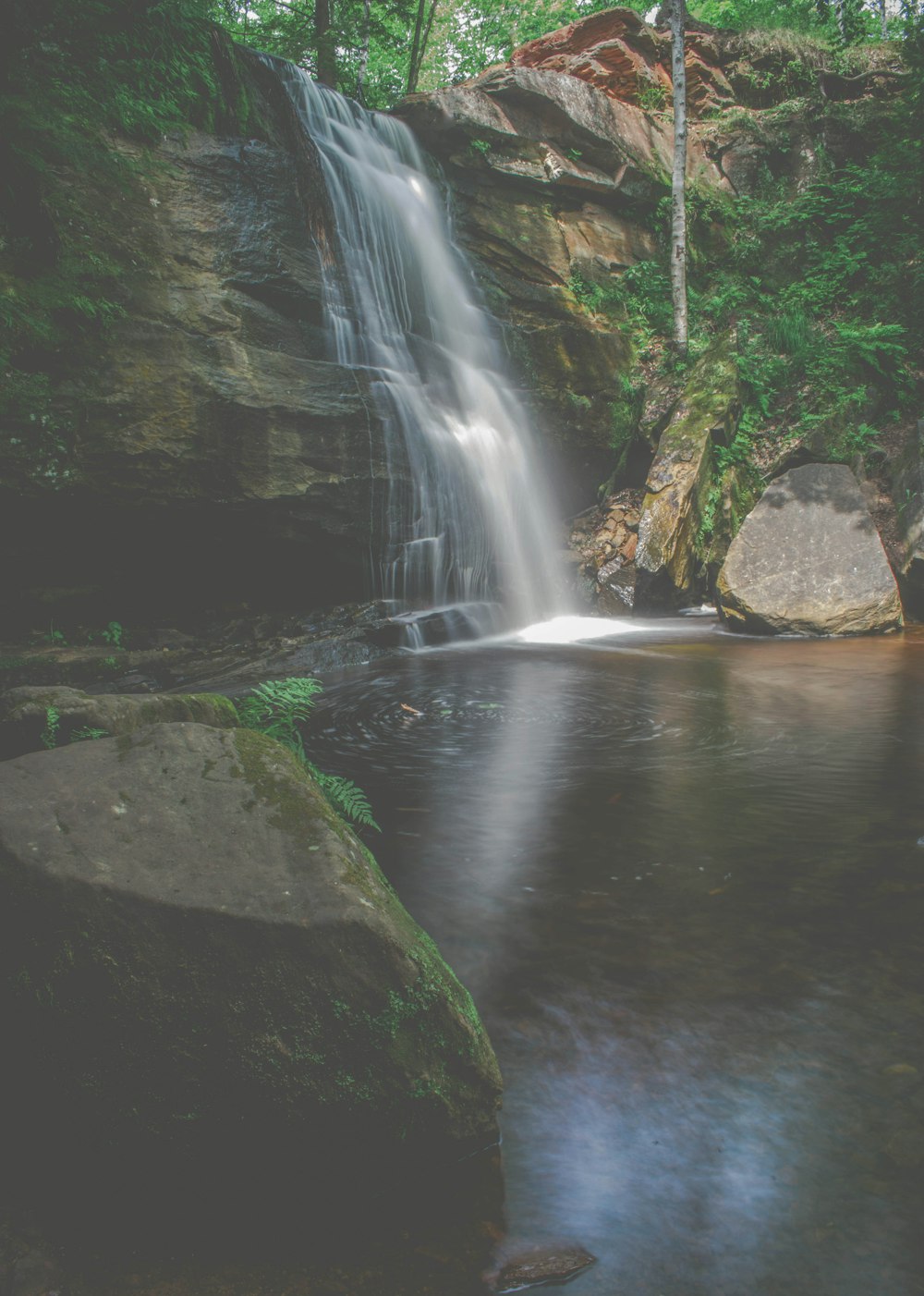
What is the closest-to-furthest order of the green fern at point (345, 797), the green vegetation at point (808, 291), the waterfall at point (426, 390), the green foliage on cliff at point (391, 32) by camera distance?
the green fern at point (345, 797)
the waterfall at point (426, 390)
the green vegetation at point (808, 291)
the green foliage on cliff at point (391, 32)

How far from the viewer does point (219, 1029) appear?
163 centimetres

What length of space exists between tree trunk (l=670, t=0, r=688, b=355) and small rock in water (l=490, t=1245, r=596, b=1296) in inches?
580

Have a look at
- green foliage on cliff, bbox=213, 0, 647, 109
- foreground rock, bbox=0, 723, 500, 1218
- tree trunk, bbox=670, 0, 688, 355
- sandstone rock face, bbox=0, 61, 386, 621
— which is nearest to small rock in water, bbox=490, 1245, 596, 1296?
foreground rock, bbox=0, 723, 500, 1218

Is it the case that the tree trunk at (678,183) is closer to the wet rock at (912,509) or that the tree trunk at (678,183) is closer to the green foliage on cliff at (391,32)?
the wet rock at (912,509)

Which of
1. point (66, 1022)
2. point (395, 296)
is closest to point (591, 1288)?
point (66, 1022)

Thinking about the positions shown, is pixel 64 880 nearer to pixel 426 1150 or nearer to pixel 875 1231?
pixel 426 1150

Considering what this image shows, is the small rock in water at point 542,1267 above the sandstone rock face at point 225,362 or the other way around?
the other way around

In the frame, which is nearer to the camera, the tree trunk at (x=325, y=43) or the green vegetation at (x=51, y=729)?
the green vegetation at (x=51, y=729)

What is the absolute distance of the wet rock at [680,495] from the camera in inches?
443

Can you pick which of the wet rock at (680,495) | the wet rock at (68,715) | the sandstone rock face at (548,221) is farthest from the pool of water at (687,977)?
the sandstone rock face at (548,221)

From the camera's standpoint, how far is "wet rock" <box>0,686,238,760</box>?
2750 millimetres

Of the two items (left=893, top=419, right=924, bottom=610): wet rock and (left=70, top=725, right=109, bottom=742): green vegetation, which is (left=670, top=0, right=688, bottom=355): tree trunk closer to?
(left=893, top=419, right=924, bottom=610): wet rock

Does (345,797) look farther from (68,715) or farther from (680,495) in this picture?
(680,495)

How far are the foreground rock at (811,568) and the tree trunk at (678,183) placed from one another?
210 inches
